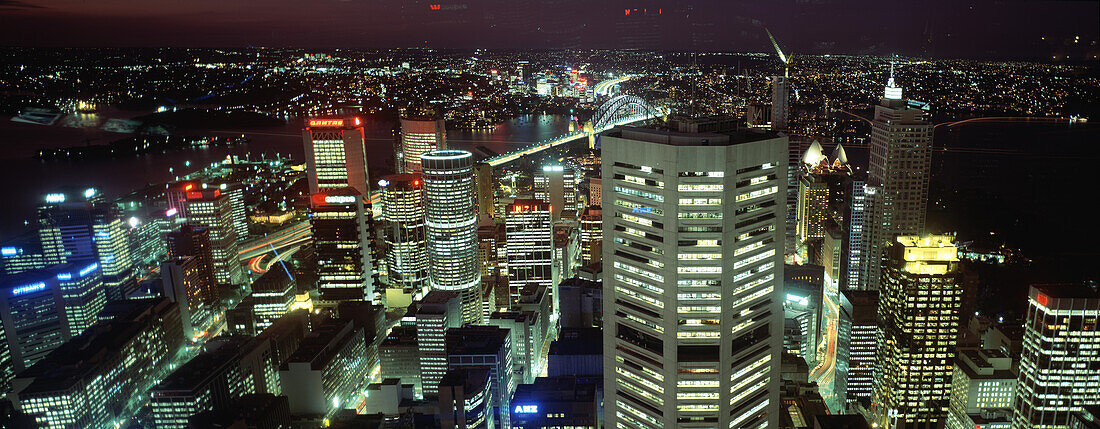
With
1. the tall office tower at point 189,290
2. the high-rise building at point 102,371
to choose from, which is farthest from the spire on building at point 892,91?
the tall office tower at point 189,290

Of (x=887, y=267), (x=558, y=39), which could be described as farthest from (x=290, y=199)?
(x=887, y=267)

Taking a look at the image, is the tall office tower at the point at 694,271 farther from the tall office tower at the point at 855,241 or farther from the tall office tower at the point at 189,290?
the tall office tower at the point at 189,290

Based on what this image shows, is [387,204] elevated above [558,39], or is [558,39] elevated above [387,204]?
[558,39]

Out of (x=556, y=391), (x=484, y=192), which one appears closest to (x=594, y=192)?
(x=484, y=192)

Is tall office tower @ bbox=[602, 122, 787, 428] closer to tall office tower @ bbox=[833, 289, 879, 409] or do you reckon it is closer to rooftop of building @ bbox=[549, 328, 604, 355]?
rooftop of building @ bbox=[549, 328, 604, 355]

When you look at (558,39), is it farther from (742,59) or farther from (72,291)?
(72,291)

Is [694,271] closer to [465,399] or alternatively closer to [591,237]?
[465,399]
